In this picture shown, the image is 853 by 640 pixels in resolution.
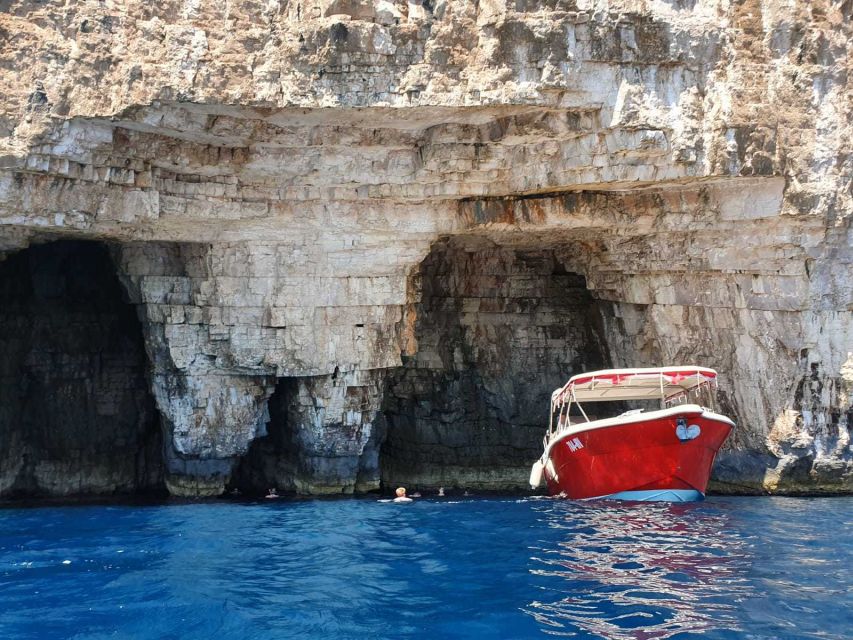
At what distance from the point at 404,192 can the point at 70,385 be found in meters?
8.36

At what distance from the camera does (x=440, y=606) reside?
9422mm

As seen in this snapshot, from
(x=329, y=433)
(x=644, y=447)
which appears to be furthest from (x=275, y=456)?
(x=644, y=447)

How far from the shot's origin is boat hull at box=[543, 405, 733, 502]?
43.0ft

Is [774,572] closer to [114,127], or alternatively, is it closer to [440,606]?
[440,606]

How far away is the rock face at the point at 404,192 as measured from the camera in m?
12.1

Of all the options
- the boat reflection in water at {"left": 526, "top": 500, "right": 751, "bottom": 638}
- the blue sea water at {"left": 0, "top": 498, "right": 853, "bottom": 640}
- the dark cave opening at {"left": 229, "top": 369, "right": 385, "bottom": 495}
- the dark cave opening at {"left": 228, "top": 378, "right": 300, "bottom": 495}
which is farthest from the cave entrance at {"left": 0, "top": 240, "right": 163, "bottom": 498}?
the boat reflection in water at {"left": 526, "top": 500, "right": 751, "bottom": 638}

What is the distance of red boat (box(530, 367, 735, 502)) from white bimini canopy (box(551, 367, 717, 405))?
0.05 feet

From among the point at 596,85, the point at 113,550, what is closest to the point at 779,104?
the point at 596,85

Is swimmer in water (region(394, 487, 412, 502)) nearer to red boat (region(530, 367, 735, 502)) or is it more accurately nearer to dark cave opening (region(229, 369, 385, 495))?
dark cave opening (region(229, 369, 385, 495))

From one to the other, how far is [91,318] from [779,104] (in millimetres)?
13323

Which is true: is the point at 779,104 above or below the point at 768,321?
above

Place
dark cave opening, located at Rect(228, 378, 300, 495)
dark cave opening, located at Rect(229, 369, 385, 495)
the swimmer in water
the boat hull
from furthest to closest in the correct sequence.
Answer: dark cave opening, located at Rect(228, 378, 300, 495), dark cave opening, located at Rect(229, 369, 385, 495), the swimmer in water, the boat hull

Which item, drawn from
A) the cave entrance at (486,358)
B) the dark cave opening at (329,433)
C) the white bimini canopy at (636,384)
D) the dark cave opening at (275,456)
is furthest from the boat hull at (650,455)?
the dark cave opening at (275,456)

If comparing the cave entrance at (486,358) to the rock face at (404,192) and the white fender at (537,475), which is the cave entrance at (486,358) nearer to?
the rock face at (404,192)
